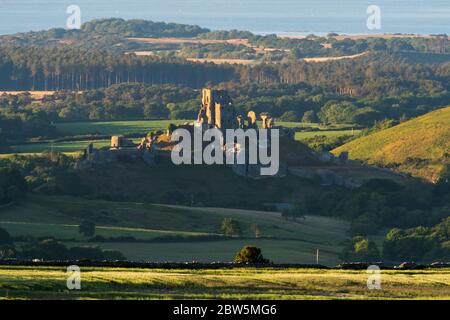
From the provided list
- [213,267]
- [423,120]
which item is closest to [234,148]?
[423,120]

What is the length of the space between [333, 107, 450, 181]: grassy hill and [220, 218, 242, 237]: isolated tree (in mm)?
29600

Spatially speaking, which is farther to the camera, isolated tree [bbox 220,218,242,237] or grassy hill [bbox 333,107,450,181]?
grassy hill [bbox 333,107,450,181]

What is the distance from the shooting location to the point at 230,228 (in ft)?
257

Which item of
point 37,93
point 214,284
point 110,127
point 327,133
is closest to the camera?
point 214,284

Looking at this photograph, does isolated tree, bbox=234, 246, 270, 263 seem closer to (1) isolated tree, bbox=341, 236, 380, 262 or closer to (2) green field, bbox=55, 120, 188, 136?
(1) isolated tree, bbox=341, 236, 380, 262

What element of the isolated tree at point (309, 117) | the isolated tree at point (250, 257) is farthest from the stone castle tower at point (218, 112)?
the isolated tree at point (250, 257)

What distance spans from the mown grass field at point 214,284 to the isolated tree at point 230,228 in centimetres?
3552

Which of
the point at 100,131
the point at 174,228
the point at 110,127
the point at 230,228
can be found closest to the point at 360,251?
the point at 230,228

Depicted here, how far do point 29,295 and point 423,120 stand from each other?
9335cm

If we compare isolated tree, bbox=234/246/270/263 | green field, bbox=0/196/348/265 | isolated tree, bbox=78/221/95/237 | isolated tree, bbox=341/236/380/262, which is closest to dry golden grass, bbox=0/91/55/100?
green field, bbox=0/196/348/265

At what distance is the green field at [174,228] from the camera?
227 feet

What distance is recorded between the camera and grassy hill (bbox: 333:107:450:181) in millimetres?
110688

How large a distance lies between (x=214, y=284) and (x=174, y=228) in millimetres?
41566

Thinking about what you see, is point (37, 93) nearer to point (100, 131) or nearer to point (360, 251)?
point (100, 131)
